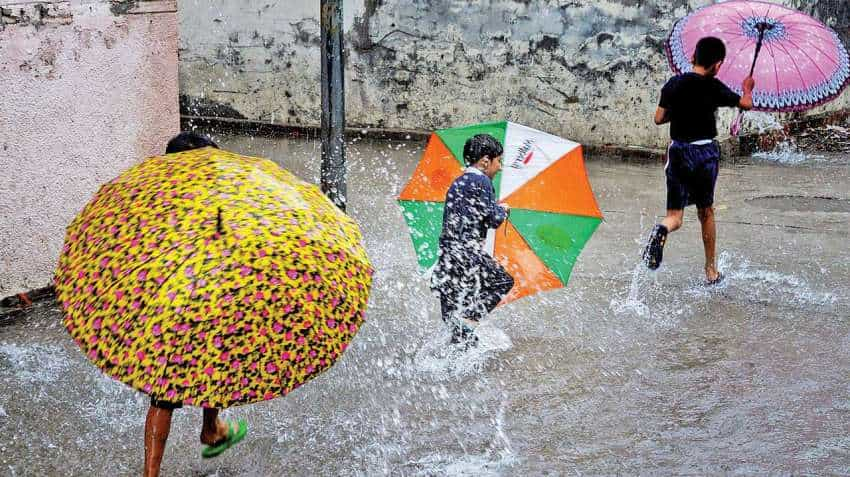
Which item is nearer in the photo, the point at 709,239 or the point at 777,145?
the point at 709,239

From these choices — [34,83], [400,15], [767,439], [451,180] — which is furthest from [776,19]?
[400,15]

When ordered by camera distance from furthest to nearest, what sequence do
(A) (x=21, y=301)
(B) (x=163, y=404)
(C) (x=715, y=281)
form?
1. (C) (x=715, y=281)
2. (A) (x=21, y=301)
3. (B) (x=163, y=404)

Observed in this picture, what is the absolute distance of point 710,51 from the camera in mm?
5844

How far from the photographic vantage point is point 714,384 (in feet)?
15.4

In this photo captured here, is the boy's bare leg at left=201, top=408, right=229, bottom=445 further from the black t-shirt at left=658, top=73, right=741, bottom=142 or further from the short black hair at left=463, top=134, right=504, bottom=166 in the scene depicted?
the black t-shirt at left=658, top=73, right=741, bottom=142

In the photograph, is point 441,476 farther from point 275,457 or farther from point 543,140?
point 543,140

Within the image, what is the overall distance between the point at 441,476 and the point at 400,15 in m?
8.37

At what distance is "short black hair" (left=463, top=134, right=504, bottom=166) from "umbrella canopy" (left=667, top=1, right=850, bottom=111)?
6.97ft

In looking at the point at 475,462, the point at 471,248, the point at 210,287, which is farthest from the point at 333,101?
the point at 210,287

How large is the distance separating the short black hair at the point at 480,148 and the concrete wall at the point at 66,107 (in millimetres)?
2423

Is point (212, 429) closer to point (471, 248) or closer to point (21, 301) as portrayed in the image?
point (471, 248)

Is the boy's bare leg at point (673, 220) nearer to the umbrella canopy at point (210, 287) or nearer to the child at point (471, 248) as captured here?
the child at point (471, 248)

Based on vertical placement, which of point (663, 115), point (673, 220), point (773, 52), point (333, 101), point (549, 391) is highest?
point (773, 52)

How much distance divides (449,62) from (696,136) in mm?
5668
